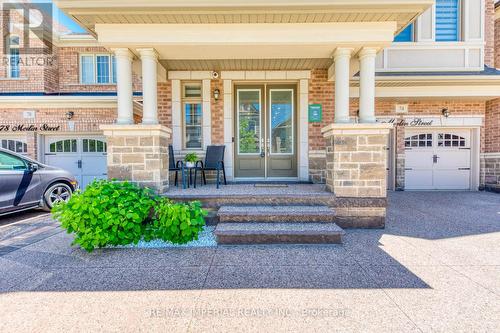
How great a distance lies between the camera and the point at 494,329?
1.99m

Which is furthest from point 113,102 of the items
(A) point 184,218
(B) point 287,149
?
(A) point 184,218

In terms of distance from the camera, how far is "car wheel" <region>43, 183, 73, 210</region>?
5.41 metres

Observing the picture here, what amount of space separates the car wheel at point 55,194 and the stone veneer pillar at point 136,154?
1.82 metres

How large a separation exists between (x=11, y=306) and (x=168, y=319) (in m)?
1.29

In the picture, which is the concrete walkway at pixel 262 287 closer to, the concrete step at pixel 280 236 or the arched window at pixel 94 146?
the concrete step at pixel 280 236

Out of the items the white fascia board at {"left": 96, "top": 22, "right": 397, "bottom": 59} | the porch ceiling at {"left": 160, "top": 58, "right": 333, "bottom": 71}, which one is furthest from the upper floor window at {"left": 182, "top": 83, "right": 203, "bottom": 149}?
the white fascia board at {"left": 96, "top": 22, "right": 397, "bottom": 59}

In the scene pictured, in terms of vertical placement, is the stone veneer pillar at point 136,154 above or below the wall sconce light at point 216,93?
below

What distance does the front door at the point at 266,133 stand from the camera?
627cm

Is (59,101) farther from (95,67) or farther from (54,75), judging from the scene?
(54,75)

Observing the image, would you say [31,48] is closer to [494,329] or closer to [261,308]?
[261,308]

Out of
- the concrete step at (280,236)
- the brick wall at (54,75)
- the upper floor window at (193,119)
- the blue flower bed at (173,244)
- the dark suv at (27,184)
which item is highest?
the brick wall at (54,75)

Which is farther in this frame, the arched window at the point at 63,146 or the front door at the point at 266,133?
the arched window at the point at 63,146

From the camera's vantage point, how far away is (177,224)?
11.8 ft

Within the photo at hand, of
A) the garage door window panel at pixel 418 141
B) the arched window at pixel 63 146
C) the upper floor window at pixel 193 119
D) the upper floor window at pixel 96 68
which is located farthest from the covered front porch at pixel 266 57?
the upper floor window at pixel 96 68
